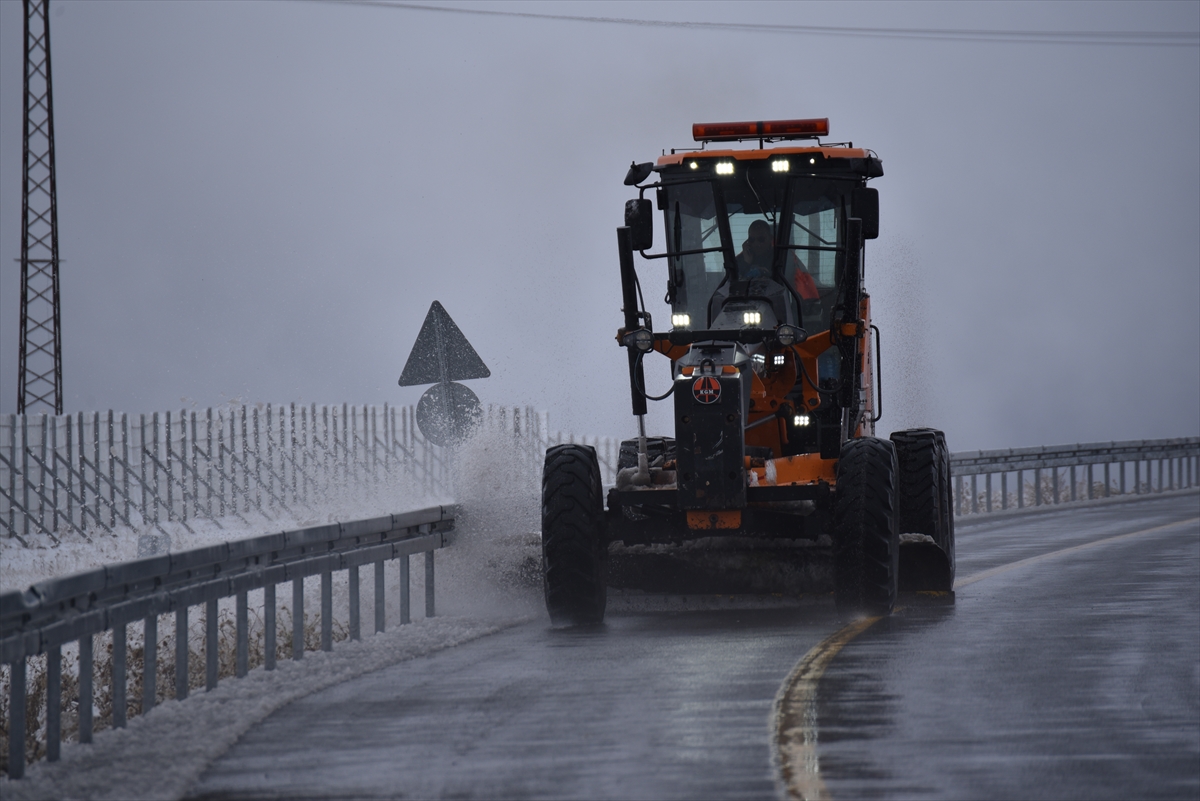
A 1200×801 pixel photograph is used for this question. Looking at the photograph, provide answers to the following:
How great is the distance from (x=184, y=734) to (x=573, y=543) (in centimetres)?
441

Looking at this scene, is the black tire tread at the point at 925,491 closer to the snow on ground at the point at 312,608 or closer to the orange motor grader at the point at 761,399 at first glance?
the orange motor grader at the point at 761,399

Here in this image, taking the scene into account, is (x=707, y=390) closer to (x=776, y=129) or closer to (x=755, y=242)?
(x=755, y=242)

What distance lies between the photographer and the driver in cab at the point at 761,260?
13523 mm

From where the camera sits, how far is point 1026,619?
12.2 meters

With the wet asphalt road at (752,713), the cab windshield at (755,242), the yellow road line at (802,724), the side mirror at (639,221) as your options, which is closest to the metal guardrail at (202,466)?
the cab windshield at (755,242)

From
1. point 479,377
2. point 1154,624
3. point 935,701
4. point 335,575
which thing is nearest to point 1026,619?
point 1154,624

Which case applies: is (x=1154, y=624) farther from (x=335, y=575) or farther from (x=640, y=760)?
(x=335, y=575)

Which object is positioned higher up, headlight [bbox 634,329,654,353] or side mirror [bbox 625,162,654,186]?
side mirror [bbox 625,162,654,186]

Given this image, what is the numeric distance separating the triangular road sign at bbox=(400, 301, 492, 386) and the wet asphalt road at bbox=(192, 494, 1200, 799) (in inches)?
180

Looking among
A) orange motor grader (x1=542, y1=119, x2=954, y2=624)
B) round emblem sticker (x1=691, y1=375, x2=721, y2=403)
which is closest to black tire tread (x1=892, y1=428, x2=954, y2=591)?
orange motor grader (x1=542, y1=119, x2=954, y2=624)

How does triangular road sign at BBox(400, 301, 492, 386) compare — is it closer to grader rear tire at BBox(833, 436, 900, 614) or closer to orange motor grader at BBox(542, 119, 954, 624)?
orange motor grader at BBox(542, 119, 954, 624)

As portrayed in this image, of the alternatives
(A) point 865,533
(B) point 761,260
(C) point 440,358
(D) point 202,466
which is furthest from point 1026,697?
(D) point 202,466

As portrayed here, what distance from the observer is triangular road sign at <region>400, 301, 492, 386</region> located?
16.9 metres

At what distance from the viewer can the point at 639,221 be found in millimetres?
12648
